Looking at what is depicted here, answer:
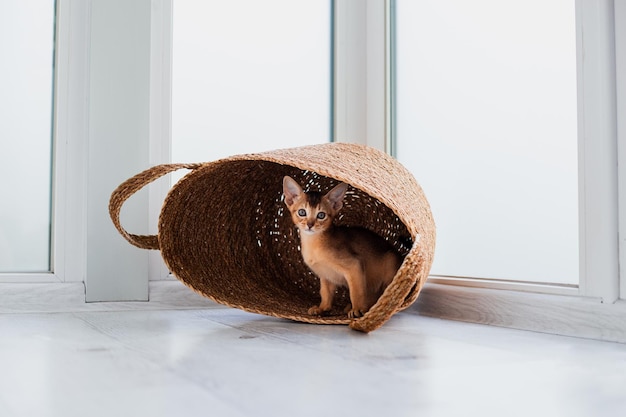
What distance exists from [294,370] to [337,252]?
1.98 feet

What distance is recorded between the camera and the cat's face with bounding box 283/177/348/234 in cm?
159

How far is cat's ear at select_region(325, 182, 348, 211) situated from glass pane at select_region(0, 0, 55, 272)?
2.82 ft

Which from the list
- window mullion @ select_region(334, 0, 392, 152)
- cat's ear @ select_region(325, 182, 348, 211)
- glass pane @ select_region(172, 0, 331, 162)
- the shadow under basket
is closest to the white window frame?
the shadow under basket

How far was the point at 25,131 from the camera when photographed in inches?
73.6

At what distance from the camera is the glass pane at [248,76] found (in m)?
2.03

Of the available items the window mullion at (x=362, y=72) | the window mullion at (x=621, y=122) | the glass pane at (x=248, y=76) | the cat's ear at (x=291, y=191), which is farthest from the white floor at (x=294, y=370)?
the window mullion at (x=362, y=72)

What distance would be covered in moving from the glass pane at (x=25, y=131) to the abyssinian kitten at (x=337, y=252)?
30.4 inches

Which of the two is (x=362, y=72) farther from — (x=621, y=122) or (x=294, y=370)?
(x=294, y=370)

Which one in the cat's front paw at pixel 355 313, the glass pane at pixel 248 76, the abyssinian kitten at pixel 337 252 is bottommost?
the cat's front paw at pixel 355 313

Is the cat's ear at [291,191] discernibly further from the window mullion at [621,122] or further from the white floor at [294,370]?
the window mullion at [621,122]

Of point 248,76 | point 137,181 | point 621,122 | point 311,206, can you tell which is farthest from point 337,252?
point 248,76

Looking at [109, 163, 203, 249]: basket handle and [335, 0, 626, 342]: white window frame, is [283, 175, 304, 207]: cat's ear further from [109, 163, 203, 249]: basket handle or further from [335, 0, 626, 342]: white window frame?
[335, 0, 626, 342]: white window frame

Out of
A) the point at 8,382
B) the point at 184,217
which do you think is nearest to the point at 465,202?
the point at 184,217

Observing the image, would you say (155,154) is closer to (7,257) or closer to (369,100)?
(7,257)
